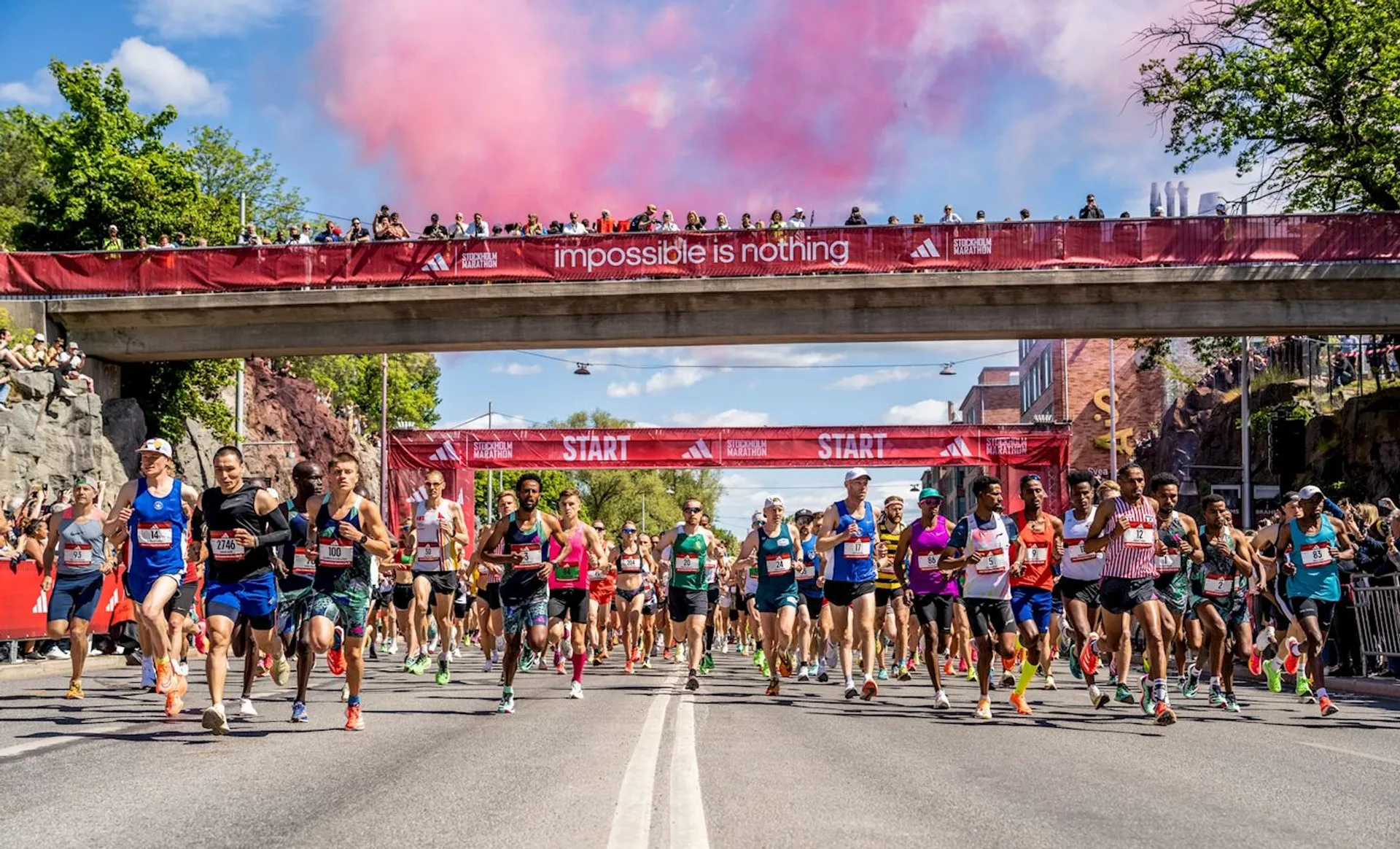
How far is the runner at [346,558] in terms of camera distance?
1030 centimetres

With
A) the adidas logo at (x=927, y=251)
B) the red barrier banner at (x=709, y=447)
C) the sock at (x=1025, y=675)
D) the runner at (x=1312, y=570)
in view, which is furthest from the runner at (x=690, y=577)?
the red barrier banner at (x=709, y=447)

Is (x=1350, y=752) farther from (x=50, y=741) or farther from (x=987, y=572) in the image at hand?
(x=50, y=741)

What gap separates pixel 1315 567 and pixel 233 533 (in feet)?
32.3

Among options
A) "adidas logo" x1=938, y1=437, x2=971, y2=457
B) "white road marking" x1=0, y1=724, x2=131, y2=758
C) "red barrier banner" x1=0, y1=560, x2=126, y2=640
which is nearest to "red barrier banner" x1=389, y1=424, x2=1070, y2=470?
"adidas logo" x1=938, y1=437, x2=971, y2=457

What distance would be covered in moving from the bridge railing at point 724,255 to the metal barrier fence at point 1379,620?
1308 cm

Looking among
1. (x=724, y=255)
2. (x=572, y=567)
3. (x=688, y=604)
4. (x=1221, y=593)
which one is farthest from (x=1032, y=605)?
(x=724, y=255)

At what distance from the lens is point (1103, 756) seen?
9547mm

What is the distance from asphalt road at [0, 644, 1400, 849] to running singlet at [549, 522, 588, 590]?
1100 millimetres

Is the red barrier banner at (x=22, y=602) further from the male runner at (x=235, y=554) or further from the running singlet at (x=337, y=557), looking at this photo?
the running singlet at (x=337, y=557)

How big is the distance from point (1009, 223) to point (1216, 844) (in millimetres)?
24924

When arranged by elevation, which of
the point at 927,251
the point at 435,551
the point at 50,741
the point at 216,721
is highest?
the point at 927,251

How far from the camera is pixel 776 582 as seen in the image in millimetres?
15562

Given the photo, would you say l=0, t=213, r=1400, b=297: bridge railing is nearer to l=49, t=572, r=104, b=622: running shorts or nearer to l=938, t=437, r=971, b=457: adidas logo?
l=938, t=437, r=971, b=457: adidas logo

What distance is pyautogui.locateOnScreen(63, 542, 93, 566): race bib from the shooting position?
1395cm
